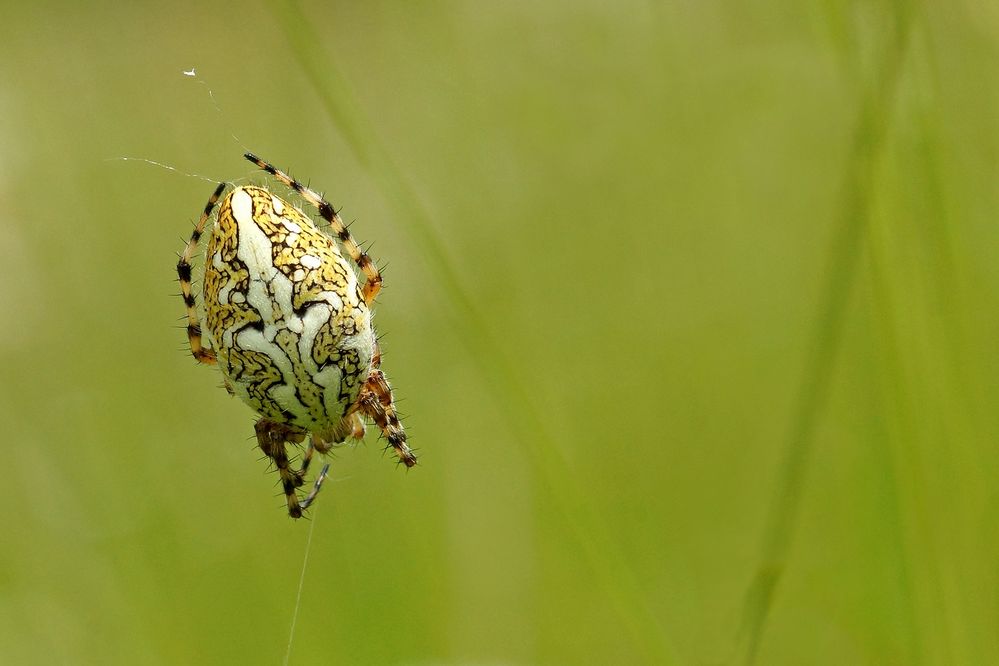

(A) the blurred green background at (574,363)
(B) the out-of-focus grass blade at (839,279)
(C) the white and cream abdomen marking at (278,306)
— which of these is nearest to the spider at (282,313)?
(C) the white and cream abdomen marking at (278,306)

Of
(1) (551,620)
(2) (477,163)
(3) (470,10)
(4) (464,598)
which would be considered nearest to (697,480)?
(1) (551,620)

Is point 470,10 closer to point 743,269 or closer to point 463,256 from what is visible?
point 463,256

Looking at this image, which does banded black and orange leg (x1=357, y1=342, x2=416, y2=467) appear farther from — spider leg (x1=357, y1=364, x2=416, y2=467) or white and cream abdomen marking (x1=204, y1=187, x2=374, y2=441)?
white and cream abdomen marking (x1=204, y1=187, x2=374, y2=441)

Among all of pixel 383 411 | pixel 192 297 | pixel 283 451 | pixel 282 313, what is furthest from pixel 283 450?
pixel 282 313

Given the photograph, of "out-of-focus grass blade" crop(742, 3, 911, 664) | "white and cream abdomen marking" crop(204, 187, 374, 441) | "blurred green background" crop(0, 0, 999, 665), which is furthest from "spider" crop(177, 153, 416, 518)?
"out-of-focus grass blade" crop(742, 3, 911, 664)

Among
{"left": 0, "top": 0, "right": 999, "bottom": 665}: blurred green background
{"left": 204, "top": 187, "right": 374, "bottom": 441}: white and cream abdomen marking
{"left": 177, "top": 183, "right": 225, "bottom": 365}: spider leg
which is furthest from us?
{"left": 177, "top": 183, "right": 225, "bottom": 365}: spider leg

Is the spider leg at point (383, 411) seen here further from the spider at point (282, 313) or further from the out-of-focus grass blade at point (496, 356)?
the out-of-focus grass blade at point (496, 356)

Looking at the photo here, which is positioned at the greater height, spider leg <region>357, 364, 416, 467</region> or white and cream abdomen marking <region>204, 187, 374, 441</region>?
white and cream abdomen marking <region>204, 187, 374, 441</region>
